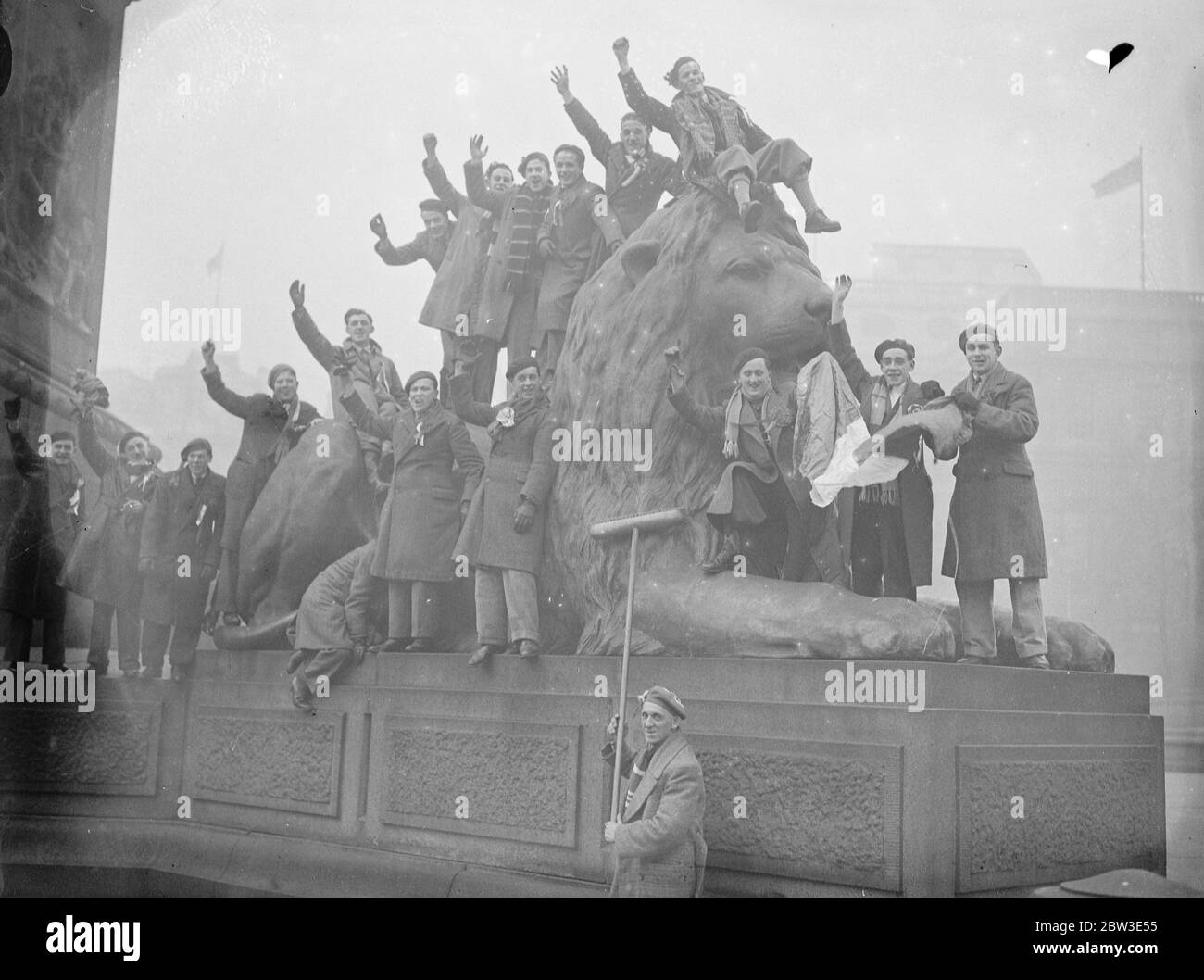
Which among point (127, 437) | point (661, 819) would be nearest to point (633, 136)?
point (127, 437)

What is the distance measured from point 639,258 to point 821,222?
3.01 ft

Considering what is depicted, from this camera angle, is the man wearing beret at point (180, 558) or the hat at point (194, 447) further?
the hat at point (194, 447)

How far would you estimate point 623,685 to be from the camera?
5387mm

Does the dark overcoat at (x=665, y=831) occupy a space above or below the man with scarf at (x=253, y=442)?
below

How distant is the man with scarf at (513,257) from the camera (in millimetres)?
7066

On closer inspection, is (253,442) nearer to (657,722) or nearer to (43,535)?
(43,535)

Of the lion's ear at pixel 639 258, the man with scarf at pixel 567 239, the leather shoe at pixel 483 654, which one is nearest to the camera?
the leather shoe at pixel 483 654

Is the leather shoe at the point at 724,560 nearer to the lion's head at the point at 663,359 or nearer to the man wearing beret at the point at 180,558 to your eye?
the lion's head at the point at 663,359

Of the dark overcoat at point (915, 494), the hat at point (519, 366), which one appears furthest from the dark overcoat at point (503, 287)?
the dark overcoat at point (915, 494)

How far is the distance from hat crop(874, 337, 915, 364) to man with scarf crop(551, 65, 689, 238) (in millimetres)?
1514

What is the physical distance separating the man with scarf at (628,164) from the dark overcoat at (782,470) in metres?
1.40

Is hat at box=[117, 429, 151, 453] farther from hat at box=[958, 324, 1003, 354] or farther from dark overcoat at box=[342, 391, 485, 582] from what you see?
hat at box=[958, 324, 1003, 354]

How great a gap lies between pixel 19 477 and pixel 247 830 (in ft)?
7.99

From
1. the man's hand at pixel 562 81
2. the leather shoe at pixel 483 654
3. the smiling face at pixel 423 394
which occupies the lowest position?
the leather shoe at pixel 483 654
